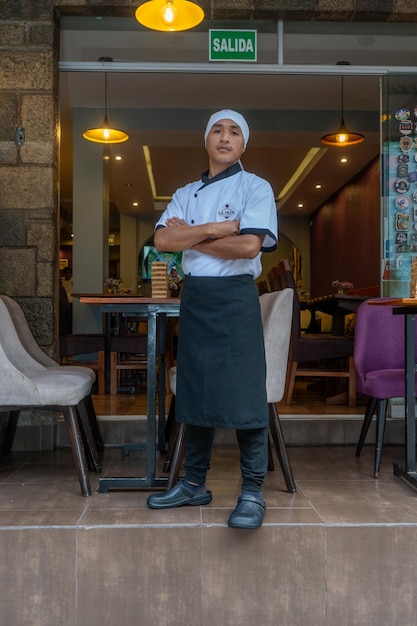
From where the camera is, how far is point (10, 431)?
11.7ft

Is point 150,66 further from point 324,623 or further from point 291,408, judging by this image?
point 324,623

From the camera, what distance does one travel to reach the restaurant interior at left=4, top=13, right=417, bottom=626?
7.16 ft

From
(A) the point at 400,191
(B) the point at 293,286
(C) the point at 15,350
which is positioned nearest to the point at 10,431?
(C) the point at 15,350

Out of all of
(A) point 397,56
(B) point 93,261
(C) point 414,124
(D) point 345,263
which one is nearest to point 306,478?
(C) point 414,124

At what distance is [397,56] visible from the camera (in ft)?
13.8

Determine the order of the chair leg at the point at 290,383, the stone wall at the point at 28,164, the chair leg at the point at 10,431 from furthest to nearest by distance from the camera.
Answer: the chair leg at the point at 290,383, the stone wall at the point at 28,164, the chair leg at the point at 10,431

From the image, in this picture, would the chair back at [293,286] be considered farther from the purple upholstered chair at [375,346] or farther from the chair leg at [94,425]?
the chair leg at [94,425]

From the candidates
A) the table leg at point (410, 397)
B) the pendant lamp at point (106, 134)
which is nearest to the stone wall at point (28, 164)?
the table leg at point (410, 397)

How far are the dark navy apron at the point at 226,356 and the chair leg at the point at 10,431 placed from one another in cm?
161

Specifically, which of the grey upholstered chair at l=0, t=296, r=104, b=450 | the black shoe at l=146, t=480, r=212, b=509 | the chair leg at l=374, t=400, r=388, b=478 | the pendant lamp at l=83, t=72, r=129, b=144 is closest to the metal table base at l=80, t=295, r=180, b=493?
the black shoe at l=146, t=480, r=212, b=509

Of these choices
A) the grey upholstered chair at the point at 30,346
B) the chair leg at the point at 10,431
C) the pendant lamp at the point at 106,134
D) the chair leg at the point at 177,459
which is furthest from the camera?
the pendant lamp at the point at 106,134

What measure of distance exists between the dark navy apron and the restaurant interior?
1.21ft

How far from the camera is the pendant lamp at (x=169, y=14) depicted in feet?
11.9

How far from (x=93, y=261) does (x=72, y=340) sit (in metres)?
2.69
